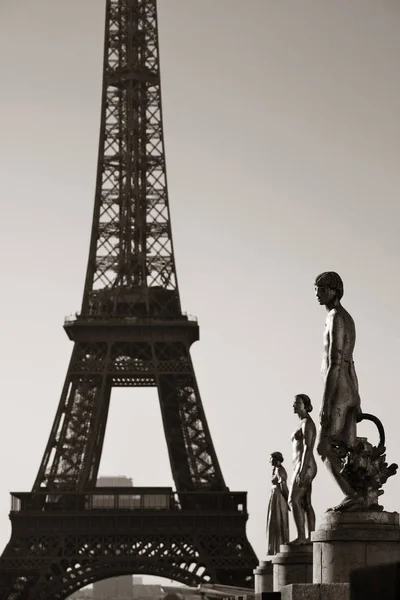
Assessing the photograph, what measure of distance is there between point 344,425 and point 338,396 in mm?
316

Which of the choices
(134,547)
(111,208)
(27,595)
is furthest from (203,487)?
(111,208)

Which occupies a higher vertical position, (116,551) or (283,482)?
(116,551)

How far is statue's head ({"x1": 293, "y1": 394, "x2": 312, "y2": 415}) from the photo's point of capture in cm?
2202

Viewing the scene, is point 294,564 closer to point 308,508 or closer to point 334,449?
point 308,508

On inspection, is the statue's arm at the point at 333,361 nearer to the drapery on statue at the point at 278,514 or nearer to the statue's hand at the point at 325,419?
the statue's hand at the point at 325,419

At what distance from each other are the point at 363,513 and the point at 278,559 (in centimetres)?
727

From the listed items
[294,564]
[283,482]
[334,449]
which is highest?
[283,482]

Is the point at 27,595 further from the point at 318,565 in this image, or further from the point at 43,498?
the point at 318,565

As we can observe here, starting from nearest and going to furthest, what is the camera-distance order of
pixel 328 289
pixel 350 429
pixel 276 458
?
pixel 350 429, pixel 328 289, pixel 276 458

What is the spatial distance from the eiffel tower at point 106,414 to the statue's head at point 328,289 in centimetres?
6468

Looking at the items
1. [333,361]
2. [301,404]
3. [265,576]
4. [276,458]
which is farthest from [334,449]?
[265,576]

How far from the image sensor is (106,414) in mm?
90312

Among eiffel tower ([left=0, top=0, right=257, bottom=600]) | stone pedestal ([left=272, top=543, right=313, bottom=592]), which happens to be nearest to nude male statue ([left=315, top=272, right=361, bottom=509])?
stone pedestal ([left=272, top=543, right=313, bottom=592])

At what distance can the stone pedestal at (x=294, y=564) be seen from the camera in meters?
22.6
